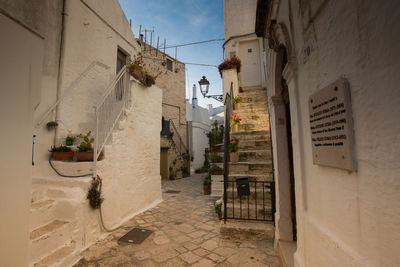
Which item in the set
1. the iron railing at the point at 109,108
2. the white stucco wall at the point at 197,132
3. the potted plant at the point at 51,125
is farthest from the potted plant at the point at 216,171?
the white stucco wall at the point at 197,132

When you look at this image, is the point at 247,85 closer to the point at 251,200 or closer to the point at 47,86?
the point at 251,200

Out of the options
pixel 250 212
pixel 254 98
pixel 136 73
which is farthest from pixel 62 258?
pixel 254 98

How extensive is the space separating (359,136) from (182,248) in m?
3.36

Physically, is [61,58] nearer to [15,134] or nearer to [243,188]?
[15,134]

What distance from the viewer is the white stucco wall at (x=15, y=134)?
1.89 metres

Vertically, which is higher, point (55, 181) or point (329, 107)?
point (329, 107)

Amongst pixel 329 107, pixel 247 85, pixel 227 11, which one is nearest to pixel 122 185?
pixel 329 107

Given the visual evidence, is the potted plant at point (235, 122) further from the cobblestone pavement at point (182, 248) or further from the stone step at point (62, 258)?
the stone step at point (62, 258)

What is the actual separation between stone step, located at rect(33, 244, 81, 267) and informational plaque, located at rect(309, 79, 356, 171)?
3.81 meters

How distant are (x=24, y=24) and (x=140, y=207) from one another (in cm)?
494

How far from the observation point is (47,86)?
4875 millimetres

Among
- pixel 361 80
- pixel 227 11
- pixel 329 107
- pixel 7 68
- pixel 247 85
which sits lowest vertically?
pixel 329 107

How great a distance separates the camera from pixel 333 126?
145 cm

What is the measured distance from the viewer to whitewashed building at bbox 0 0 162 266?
78.2 inches
